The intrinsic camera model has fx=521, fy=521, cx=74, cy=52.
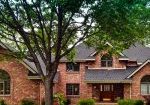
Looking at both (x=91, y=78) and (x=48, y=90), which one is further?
(x=91, y=78)

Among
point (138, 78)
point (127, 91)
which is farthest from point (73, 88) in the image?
point (138, 78)

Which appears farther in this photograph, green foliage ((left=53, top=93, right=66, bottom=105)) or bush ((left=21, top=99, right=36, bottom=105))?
green foliage ((left=53, top=93, right=66, bottom=105))

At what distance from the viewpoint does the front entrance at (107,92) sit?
57000mm

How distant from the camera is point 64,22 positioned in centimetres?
3484

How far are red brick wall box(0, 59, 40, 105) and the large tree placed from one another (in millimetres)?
13684

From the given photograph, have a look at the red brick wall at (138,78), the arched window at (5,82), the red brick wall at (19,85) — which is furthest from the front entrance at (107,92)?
the arched window at (5,82)

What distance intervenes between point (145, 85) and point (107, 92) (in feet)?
15.3

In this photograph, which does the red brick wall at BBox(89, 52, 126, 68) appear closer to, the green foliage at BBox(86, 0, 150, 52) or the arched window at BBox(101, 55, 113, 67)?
the arched window at BBox(101, 55, 113, 67)

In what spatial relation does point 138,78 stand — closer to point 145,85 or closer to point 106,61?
point 145,85

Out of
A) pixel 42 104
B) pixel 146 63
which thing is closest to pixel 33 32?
pixel 42 104

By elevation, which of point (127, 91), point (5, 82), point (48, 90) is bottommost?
point (127, 91)

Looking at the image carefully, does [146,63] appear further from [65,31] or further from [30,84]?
[65,31]

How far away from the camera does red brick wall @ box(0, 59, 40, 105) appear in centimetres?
5109

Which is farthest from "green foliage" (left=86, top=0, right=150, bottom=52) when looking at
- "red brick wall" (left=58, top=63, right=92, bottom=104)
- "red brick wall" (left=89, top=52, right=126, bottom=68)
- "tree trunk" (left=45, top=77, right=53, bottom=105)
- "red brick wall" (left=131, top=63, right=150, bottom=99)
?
"red brick wall" (left=89, top=52, right=126, bottom=68)
